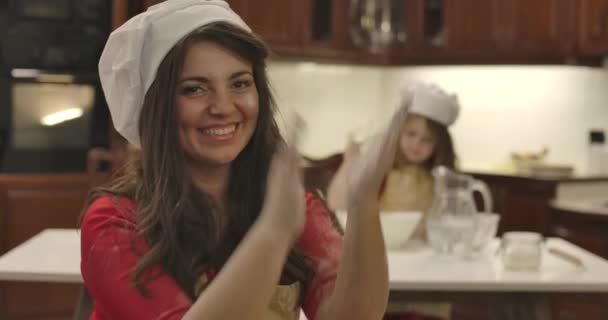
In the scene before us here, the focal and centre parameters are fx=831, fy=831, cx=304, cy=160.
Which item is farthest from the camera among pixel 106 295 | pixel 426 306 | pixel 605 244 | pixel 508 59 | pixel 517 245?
pixel 508 59

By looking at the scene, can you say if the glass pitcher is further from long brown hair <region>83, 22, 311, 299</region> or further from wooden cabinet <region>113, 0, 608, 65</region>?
wooden cabinet <region>113, 0, 608, 65</region>

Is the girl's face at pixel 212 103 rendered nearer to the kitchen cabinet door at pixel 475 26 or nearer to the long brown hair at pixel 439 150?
the long brown hair at pixel 439 150

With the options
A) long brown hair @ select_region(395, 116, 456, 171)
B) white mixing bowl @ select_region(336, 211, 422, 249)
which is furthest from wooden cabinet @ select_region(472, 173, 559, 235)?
white mixing bowl @ select_region(336, 211, 422, 249)

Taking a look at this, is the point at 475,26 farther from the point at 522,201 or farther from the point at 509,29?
the point at 522,201

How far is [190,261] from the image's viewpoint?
1.27 meters

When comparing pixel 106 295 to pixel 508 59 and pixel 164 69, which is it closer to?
pixel 164 69

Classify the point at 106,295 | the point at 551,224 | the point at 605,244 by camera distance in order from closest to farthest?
the point at 106,295
the point at 605,244
the point at 551,224

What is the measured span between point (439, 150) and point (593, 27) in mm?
1542

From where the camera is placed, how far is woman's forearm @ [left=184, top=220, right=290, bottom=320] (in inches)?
39.4

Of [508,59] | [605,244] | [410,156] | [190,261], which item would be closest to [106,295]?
[190,261]

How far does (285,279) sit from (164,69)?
42 centimetres

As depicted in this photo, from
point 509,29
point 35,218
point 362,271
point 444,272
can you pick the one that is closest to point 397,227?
point 444,272

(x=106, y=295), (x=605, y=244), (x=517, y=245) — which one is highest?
(x=106, y=295)

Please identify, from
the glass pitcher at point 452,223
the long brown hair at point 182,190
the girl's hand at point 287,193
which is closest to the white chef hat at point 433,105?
the glass pitcher at point 452,223
